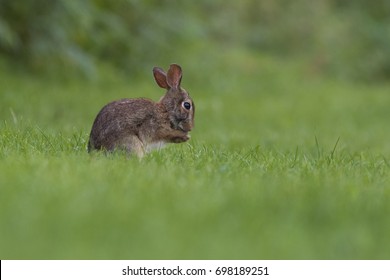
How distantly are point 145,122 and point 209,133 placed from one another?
656 centimetres

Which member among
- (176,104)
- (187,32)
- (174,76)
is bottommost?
(176,104)

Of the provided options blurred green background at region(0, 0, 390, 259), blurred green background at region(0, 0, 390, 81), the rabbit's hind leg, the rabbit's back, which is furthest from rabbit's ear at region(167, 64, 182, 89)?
blurred green background at region(0, 0, 390, 81)

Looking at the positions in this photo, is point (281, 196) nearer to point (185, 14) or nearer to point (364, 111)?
point (364, 111)

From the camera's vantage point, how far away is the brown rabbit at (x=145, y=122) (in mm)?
8531

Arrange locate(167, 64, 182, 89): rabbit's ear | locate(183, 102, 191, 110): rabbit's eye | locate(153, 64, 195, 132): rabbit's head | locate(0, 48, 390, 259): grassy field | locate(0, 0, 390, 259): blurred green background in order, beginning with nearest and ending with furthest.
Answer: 1. locate(0, 48, 390, 259): grassy field
2. locate(0, 0, 390, 259): blurred green background
3. locate(153, 64, 195, 132): rabbit's head
4. locate(183, 102, 191, 110): rabbit's eye
5. locate(167, 64, 182, 89): rabbit's ear

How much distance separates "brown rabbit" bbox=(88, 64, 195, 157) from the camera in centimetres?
853

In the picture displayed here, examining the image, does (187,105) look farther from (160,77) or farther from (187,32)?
(187,32)

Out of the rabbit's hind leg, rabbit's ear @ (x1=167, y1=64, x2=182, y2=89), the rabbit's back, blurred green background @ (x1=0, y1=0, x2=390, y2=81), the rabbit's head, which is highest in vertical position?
blurred green background @ (x1=0, y1=0, x2=390, y2=81)

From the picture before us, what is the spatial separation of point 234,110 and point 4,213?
47.7 ft

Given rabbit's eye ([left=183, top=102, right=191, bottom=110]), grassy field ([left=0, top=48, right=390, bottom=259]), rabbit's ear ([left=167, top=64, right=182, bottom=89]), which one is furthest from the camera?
rabbit's ear ([left=167, top=64, right=182, bottom=89])

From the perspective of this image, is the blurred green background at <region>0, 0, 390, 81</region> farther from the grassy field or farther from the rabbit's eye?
the grassy field

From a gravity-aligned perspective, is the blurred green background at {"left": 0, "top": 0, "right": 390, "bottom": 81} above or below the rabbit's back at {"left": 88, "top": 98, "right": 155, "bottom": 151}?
above

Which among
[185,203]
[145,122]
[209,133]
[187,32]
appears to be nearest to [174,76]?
[145,122]

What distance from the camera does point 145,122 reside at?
8789 mm
